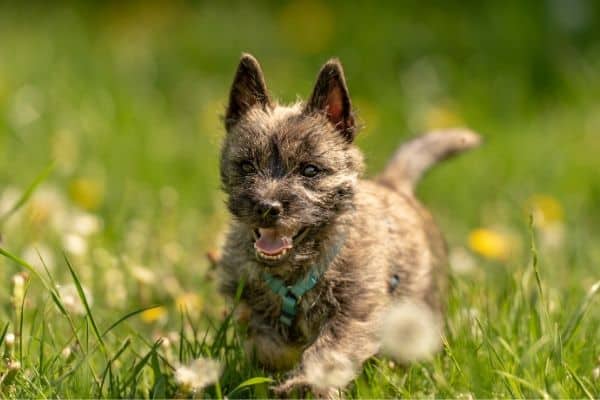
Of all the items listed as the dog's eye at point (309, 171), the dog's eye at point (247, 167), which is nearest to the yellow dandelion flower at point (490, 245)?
the dog's eye at point (309, 171)

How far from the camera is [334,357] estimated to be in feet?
12.2

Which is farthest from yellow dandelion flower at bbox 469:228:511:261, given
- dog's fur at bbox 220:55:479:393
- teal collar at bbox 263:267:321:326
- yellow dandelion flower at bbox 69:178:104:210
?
yellow dandelion flower at bbox 69:178:104:210

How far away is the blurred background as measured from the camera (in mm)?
5469

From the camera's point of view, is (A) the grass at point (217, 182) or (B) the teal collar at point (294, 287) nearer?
(A) the grass at point (217, 182)

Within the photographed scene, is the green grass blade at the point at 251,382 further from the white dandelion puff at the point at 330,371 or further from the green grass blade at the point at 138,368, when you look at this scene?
the green grass blade at the point at 138,368

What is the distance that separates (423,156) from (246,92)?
1.34 m

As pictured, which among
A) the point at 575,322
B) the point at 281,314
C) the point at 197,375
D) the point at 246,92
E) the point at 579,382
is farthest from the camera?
the point at 246,92

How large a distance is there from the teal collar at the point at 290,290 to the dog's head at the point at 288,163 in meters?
0.11

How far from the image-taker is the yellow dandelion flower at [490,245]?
5.40 m

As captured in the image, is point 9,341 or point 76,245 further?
point 76,245

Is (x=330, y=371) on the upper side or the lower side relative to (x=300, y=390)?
upper

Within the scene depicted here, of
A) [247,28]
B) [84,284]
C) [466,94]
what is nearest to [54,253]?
[84,284]

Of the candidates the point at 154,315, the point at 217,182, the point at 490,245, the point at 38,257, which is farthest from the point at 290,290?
the point at 217,182

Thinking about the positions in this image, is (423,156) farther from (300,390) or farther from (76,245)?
(300,390)
